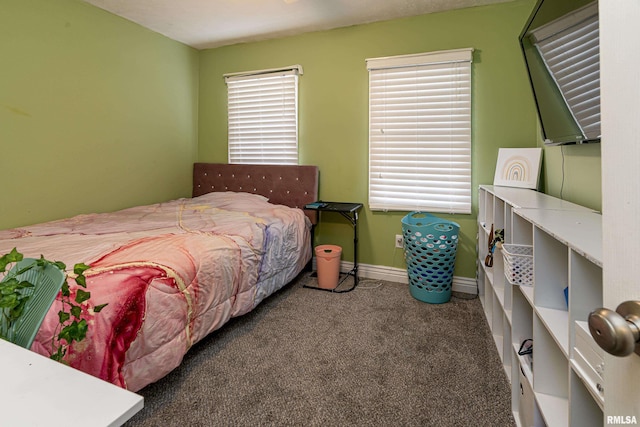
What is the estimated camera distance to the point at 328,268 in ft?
9.62

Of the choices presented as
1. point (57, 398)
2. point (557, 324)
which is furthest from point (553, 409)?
point (57, 398)

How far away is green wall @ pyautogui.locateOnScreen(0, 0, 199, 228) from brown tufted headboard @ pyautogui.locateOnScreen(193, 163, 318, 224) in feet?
1.09

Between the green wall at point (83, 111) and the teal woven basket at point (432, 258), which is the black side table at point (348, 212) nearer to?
the teal woven basket at point (432, 258)

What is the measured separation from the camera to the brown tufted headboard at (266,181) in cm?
333

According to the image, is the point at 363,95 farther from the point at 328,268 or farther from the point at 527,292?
the point at 527,292

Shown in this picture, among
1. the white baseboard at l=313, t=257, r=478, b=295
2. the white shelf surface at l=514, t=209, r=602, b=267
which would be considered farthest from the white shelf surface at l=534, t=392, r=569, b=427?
the white baseboard at l=313, t=257, r=478, b=295

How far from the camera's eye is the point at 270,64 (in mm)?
3541

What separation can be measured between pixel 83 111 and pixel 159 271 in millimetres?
2138

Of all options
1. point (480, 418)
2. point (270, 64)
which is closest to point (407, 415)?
point (480, 418)

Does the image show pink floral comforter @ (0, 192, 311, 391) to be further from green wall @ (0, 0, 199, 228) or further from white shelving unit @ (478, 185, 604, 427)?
white shelving unit @ (478, 185, 604, 427)

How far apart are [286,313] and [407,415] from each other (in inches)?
48.6

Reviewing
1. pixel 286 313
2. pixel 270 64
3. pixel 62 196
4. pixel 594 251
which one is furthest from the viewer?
pixel 270 64

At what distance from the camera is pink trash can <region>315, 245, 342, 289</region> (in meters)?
2.93

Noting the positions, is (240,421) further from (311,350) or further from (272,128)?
(272,128)
